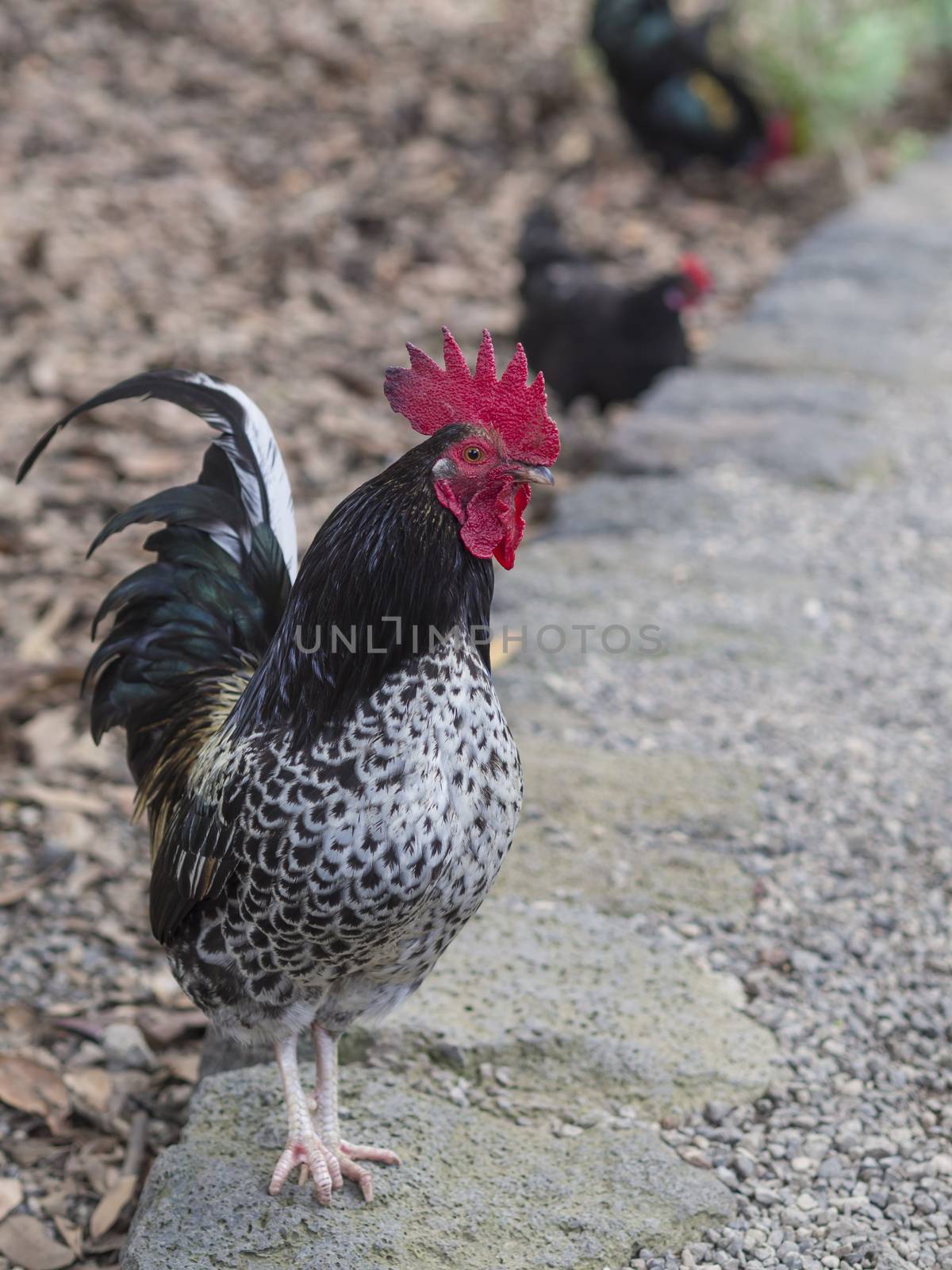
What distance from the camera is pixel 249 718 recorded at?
249cm

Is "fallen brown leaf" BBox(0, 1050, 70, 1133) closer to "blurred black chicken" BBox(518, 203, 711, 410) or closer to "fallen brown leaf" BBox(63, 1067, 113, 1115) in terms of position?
"fallen brown leaf" BBox(63, 1067, 113, 1115)

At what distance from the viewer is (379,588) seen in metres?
2.29

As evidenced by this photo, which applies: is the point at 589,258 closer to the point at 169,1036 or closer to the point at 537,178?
the point at 537,178

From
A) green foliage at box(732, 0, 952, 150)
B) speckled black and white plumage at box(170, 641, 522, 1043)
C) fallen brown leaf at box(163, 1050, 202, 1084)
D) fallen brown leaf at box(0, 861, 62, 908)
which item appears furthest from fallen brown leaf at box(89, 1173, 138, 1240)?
green foliage at box(732, 0, 952, 150)

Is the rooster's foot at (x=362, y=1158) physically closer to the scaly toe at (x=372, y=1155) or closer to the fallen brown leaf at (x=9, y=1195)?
the scaly toe at (x=372, y=1155)

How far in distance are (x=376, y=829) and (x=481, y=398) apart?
77 centimetres

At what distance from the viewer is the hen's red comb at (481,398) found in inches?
91.1

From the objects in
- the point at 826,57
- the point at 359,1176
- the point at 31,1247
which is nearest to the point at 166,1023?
the point at 31,1247

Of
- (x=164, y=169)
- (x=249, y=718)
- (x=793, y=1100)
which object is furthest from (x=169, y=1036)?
(x=164, y=169)

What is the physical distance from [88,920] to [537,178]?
674cm

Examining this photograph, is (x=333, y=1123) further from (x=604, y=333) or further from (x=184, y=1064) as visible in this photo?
(x=604, y=333)

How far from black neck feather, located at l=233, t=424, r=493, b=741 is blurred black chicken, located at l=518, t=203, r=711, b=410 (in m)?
4.20

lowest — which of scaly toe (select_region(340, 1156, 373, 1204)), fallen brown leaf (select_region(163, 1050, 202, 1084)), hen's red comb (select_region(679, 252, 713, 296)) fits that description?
fallen brown leaf (select_region(163, 1050, 202, 1084))

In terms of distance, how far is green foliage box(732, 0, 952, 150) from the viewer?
8.91 m
